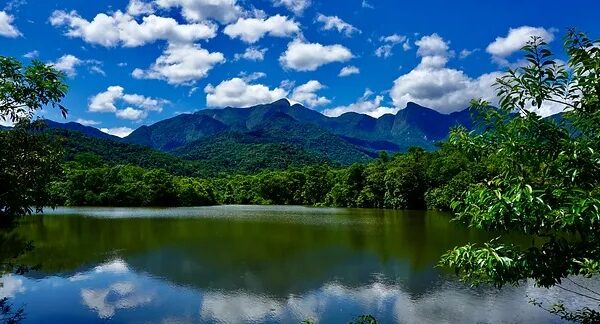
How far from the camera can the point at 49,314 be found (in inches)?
479

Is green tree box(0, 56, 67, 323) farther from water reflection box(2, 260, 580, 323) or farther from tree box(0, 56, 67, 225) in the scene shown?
water reflection box(2, 260, 580, 323)

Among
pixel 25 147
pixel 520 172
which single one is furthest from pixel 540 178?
pixel 25 147

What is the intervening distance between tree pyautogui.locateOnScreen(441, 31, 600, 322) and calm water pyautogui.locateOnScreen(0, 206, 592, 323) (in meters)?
7.99

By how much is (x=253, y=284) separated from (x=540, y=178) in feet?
42.2

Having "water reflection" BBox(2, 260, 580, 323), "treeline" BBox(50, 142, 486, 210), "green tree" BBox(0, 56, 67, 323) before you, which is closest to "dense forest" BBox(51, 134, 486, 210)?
"treeline" BBox(50, 142, 486, 210)

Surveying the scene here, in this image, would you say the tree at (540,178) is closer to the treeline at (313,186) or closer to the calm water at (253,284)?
the calm water at (253,284)

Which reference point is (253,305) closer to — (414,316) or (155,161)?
(414,316)

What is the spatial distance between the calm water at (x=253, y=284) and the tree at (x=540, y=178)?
799 cm

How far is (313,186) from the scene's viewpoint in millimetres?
93875

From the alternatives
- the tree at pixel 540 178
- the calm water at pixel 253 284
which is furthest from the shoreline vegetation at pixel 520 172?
the calm water at pixel 253 284

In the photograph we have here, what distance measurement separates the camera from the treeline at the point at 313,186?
67.6 metres

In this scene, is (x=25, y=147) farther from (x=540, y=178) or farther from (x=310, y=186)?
(x=310, y=186)

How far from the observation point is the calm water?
12.3 m

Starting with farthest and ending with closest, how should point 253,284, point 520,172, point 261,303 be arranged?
point 253,284
point 261,303
point 520,172
